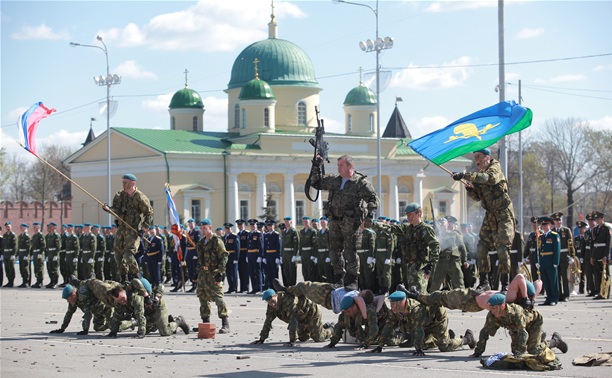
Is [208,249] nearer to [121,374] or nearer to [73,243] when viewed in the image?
[121,374]

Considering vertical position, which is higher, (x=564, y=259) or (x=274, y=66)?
(x=274, y=66)

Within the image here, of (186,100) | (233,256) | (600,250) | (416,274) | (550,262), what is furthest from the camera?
(186,100)

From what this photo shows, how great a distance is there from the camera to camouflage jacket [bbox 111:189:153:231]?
16453mm

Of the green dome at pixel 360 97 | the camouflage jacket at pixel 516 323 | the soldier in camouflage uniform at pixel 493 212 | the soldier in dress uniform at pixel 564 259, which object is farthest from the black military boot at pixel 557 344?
the green dome at pixel 360 97

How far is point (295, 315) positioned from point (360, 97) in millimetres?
66741

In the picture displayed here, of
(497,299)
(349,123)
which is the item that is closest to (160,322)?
(497,299)

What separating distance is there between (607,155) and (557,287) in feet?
194

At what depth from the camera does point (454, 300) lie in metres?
12.8

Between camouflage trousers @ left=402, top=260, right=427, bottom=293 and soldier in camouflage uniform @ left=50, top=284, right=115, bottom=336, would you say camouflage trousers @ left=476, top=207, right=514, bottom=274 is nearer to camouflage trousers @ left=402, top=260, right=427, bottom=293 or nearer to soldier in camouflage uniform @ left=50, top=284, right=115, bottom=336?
camouflage trousers @ left=402, top=260, right=427, bottom=293


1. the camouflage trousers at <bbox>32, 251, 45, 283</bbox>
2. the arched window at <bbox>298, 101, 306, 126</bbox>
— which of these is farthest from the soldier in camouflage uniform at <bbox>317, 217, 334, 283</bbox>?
the arched window at <bbox>298, 101, 306, 126</bbox>

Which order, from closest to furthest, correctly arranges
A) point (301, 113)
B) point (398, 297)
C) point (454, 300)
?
point (454, 300)
point (398, 297)
point (301, 113)

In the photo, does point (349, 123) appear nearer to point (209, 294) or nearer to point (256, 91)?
point (256, 91)

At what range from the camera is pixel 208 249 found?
16484 millimetres

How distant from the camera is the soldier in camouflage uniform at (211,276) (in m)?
16.2
